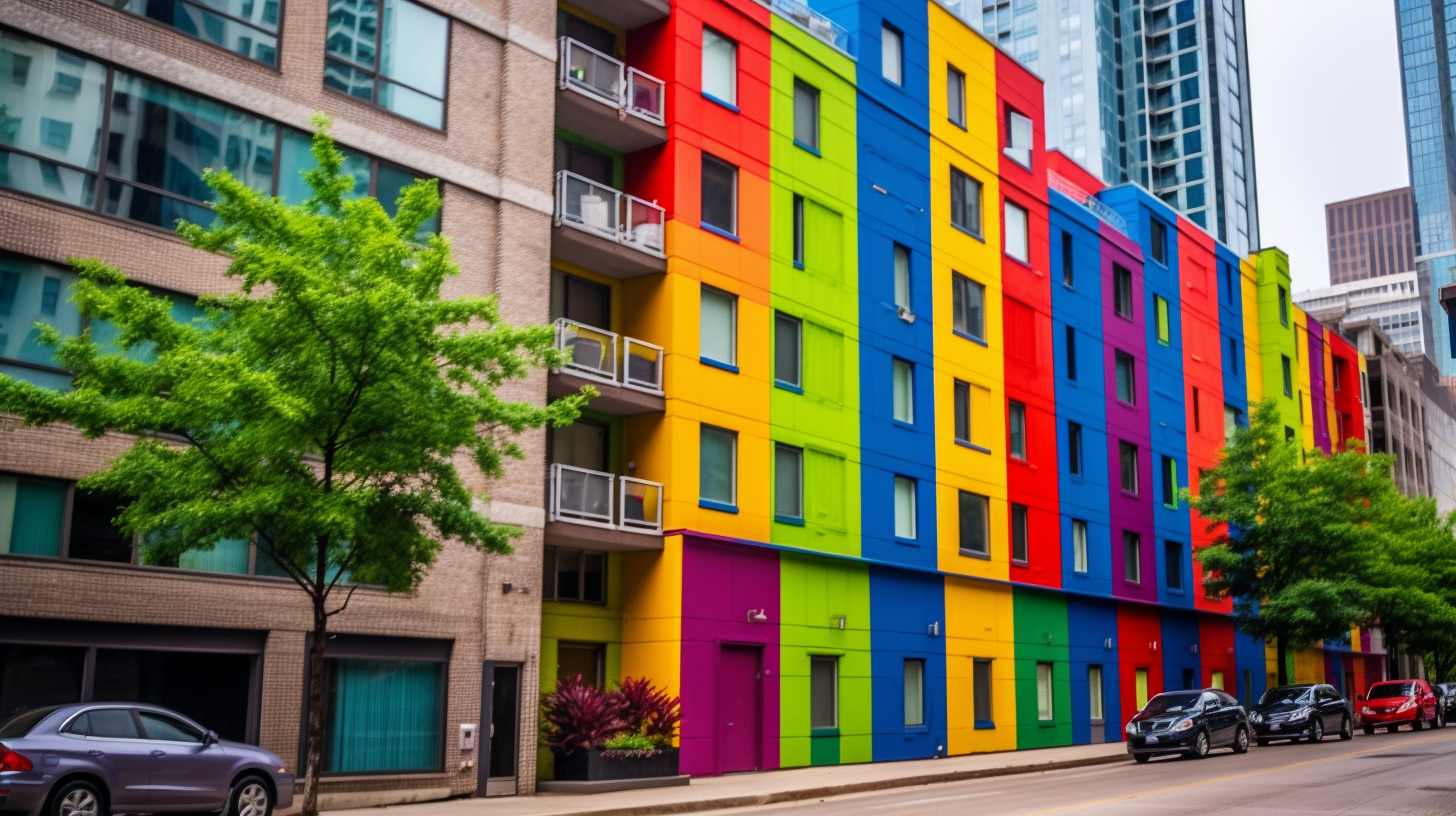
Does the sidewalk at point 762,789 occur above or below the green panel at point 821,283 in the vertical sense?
below

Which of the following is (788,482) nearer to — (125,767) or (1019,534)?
(1019,534)

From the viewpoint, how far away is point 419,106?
77.3 feet

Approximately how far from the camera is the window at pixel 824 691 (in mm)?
29844

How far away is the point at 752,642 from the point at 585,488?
524cm

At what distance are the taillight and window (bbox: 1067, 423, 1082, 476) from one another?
3322 cm

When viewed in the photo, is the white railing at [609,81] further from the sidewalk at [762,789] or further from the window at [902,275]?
the sidewalk at [762,789]

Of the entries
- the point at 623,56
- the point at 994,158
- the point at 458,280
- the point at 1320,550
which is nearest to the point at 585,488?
the point at 458,280

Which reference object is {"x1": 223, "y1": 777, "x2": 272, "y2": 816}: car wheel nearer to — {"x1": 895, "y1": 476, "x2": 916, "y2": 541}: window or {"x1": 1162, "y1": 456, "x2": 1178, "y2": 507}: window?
{"x1": 895, "y1": 476, "x2": 916, "y2": 541}: window

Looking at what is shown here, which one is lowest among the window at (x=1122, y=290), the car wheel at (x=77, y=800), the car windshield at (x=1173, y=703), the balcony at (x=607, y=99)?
the car wheel at (x=77, y=800)

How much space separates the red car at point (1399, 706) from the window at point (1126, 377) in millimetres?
12009

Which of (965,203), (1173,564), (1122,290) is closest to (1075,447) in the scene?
(1122,290)

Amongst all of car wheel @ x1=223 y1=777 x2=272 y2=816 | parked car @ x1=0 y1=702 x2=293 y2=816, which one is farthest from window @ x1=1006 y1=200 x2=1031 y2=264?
parked car @ x1=0 y1=702 x2=293 y2=816

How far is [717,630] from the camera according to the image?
27234mm

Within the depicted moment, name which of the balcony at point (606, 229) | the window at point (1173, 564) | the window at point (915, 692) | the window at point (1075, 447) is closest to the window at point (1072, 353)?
the window at point (1075, 447)
